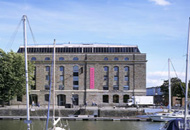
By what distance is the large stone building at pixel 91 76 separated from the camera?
94625mm

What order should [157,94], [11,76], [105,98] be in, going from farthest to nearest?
[157,94] → [105,98] → [11,76]

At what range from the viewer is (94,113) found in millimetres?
75875

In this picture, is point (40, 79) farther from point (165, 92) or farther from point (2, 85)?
point (165, 92)

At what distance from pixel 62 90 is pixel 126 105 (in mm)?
17531

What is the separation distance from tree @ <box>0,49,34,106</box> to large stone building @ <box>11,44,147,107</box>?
1523 centimetres

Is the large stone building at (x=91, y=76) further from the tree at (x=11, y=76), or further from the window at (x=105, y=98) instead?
the tree at (x=11, y=76)

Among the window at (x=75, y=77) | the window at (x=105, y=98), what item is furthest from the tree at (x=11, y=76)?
the window at (x=105, y=98)

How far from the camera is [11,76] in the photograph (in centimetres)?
7706

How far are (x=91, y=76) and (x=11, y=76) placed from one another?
24.7 m

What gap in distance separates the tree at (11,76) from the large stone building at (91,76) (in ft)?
50.0

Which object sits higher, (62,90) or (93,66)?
(93,66)

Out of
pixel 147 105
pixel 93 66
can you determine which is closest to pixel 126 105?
pixel 147 105

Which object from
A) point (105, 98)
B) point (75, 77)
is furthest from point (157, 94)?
point (75, 77)

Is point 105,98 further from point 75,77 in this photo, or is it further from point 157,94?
point 157,94
